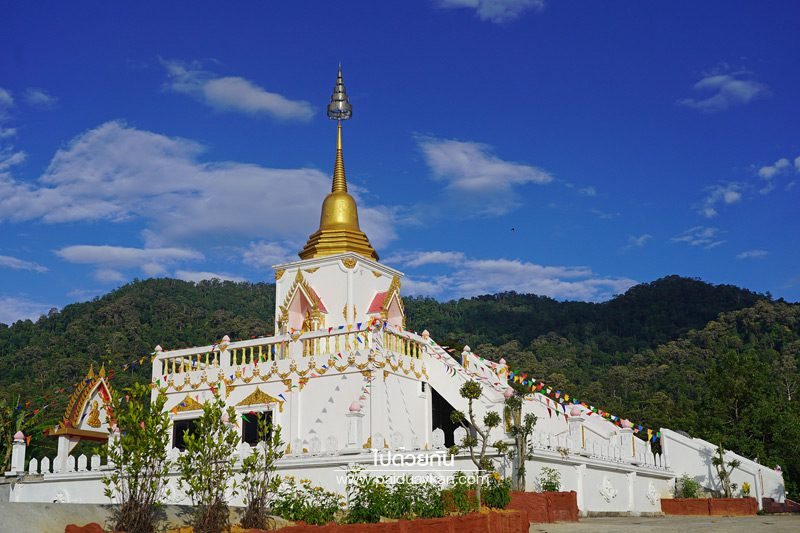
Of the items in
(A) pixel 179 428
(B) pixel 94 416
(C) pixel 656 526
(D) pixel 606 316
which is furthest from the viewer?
(D) pixel 606 316

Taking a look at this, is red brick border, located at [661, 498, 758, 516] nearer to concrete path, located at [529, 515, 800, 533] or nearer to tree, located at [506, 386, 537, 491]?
concrete path, located at [529, 515, 800, 533]

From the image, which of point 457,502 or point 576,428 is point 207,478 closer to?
point 457,502

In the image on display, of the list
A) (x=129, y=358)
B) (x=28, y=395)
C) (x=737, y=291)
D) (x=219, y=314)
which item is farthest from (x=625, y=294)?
(x=28, y=395)

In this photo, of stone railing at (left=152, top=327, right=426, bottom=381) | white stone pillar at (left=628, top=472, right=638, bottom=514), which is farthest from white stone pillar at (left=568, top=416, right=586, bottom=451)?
stone railing at (left=152, top=327, right=426, bottom=381)

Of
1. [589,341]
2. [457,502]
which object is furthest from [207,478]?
[589,341]

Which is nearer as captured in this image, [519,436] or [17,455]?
[519,436]

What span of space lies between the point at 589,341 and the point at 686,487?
6980 centimetres

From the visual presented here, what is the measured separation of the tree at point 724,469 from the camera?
1046 inches

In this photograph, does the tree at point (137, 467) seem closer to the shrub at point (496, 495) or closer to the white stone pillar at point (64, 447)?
the shrub at point (496, 495)

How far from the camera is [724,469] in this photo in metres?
26.8

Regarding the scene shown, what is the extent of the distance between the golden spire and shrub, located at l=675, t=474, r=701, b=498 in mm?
13587

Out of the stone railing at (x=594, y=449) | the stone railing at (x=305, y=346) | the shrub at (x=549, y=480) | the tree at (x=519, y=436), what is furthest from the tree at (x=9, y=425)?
the shrub at (x=549, y=480)

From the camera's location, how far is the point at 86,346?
237 ft

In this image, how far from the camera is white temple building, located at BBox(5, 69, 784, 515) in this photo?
22.0 meters
